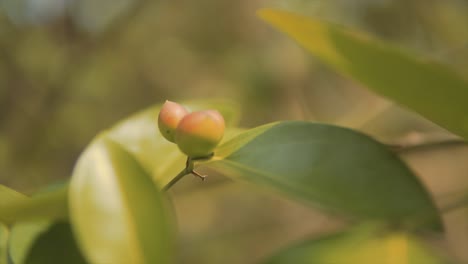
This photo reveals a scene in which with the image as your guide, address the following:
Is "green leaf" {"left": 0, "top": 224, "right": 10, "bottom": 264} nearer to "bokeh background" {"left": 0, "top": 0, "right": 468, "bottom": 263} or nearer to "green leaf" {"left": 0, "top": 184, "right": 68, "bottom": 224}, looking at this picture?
"green leaf" {"left": 0, "top": 184, "right": 68, "bottom": 224}

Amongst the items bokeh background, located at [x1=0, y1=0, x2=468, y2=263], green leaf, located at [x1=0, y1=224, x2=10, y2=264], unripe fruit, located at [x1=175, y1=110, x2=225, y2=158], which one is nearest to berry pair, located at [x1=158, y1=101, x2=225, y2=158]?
unripe fruit, located at [x1=175, y1=110, x2=225, y2=158]

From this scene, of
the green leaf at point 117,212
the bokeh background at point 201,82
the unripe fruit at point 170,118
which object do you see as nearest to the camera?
the green leaf at point 117,212

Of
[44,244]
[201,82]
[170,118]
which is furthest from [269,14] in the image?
[201,82]

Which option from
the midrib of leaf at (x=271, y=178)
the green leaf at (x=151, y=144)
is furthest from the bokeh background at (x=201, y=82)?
the midrib of leaf at (x=271, y=178)

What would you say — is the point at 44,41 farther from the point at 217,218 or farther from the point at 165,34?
the point at 217,218

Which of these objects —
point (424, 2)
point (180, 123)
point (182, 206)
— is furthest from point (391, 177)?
point (424, 2)

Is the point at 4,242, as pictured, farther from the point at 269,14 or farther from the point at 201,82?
the point at 201,82

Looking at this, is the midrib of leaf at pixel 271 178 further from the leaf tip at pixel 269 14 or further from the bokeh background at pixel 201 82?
the bokeh background at pixel 201 82
